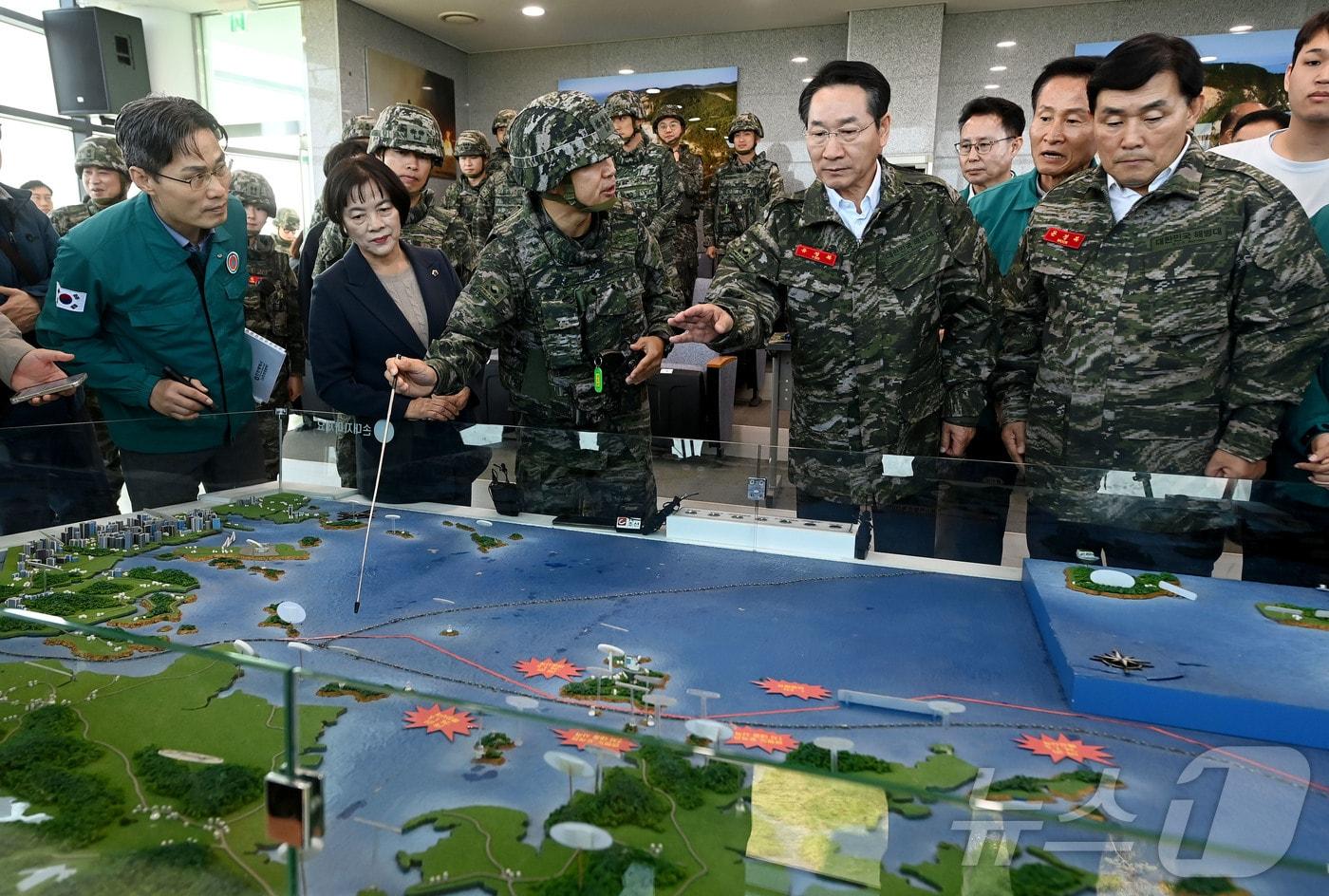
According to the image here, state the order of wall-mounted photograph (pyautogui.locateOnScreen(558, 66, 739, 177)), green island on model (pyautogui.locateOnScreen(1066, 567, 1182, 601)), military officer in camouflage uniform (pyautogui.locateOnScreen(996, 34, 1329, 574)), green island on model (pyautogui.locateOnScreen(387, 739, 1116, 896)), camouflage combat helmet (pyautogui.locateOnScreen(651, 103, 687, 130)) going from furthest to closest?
wall-mounted photograph (pyautogui.locateOnScreen(558, 66, 739, 177))
camouflage combat helmet (pyautogui.locateOnScreen(651, 103, 687, 130))
military officer in camouflage uniform (pyautogui.locateOnScreen(996, 34, 1329, 574))
green island on model (pyautogui.locateOnScreen(1066, 567, 1182, 601))
green island on model (pyautogui.locateOnScreen(387, 739, 1116, 896))

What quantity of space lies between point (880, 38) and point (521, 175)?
19.5ft

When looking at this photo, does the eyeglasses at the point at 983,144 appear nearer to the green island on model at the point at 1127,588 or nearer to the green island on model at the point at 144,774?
the green island on model at the point at 1127,588

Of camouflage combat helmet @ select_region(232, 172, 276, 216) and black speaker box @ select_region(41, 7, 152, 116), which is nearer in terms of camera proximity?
camouflage combat helmet @ select_region(232, 172, 276, 216)

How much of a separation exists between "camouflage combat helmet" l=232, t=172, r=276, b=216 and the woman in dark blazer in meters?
2.33

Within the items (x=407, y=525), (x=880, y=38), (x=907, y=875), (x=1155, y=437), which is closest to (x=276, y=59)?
(x=880, y=38)

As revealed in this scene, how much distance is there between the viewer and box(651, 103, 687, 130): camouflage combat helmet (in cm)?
724

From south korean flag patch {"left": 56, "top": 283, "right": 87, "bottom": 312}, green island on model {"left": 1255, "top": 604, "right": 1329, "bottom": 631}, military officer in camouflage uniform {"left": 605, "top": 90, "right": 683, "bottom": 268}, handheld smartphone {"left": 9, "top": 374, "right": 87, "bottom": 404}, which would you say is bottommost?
green island on model {"left": 1255, "top": 604, "right": 1329, "bottom": 631}

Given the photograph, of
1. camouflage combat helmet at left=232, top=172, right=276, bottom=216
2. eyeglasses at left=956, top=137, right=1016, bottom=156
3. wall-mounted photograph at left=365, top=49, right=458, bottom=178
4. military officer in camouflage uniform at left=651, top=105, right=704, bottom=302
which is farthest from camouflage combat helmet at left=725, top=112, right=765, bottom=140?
eyeglasses at left=956, top=137, right=1016, bottom=156

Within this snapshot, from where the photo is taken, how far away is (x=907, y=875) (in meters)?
0.69

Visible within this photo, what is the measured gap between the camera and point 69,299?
2195 millimetres

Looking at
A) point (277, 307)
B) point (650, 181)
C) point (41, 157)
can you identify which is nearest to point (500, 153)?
point (650, 181)

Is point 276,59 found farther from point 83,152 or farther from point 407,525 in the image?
point 407,525

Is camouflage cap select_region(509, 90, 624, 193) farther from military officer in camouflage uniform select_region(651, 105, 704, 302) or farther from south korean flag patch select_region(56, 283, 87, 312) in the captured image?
military officer in camouflage uniform select_region(651, 105, 704, 302)

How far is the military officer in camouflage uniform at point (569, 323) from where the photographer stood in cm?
210
